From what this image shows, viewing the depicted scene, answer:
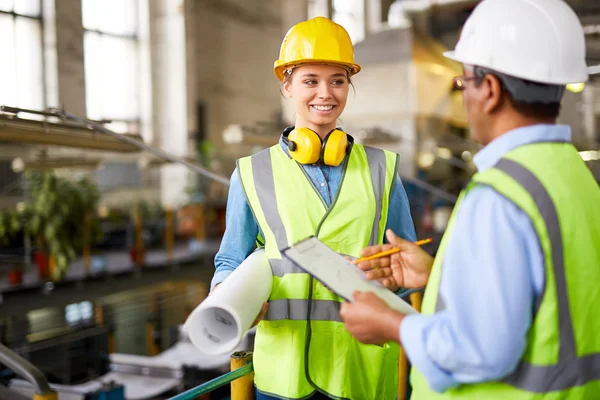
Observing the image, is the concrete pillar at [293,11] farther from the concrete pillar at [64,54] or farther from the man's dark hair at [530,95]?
the man's dark hair at [530,95]

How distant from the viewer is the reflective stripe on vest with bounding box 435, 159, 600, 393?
1.04 m

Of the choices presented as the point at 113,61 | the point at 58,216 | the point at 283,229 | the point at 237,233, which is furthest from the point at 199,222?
the point at 283,229

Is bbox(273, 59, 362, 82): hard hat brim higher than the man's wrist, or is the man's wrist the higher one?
bbox(273, 59, 362, 82): hard hat brim

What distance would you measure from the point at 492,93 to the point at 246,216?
0.87 meters

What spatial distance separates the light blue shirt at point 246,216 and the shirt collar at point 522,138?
675 mm

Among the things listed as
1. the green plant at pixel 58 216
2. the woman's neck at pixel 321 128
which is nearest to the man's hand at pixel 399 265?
the woman's neck at pixel 321 128

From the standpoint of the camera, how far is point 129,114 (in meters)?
14.1

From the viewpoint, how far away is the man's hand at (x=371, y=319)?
3.76 feet

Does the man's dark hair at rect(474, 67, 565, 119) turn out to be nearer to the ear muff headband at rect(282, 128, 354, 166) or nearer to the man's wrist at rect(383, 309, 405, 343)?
the man's wrist at rect(383, 309, 405, 343)

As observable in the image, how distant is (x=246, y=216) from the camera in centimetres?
179

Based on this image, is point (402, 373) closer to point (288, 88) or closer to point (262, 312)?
point (262, 312)

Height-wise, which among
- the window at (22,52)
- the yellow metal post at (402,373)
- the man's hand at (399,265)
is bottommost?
the yellow metal post at (402,373)

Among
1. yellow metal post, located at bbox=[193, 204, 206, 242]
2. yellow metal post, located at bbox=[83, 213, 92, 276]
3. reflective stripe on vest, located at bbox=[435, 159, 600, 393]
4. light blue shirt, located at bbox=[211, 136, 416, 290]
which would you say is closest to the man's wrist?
reflective stripe on vest, located at bbox=[435, 159, 600, 393]

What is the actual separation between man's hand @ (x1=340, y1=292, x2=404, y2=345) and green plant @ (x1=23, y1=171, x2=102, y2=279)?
24.6 ft
